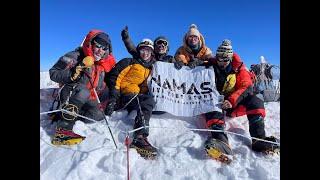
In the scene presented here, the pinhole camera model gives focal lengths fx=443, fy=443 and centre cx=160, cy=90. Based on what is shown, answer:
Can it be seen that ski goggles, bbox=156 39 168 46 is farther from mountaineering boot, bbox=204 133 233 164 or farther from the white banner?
mountaineering boot, bbox=204 133 233 164

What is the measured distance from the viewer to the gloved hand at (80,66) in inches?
159

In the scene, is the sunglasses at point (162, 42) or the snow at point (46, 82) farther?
the snow at point (46, 82)

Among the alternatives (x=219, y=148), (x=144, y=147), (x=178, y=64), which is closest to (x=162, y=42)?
(x=178, y=64)

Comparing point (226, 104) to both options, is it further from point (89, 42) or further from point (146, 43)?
point (89, 42)

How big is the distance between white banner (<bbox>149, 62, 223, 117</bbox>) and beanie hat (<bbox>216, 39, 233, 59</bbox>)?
0.17 metres

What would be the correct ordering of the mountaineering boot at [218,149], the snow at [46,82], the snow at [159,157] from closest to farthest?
the snow at [159,157]
the mountaineering boot at [218,149]
the snow at [46,82]

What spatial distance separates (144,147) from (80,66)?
0.97 meters

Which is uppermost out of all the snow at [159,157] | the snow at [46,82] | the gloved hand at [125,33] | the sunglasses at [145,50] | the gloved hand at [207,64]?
the gloved hand at [125,33]

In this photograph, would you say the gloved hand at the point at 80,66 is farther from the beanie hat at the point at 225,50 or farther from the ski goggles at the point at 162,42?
the beanie hat at the point at 225,50

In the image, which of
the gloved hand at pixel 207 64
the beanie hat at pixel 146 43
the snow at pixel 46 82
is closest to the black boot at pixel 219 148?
the gloved hand at pixel 207 64

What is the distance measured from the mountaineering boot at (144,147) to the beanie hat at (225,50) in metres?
1.08

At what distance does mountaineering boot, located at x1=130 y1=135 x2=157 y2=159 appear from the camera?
372cm

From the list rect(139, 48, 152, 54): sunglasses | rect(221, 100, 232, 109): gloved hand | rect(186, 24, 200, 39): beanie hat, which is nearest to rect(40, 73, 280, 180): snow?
rect(221, 100, 232, 109): gloved hand
